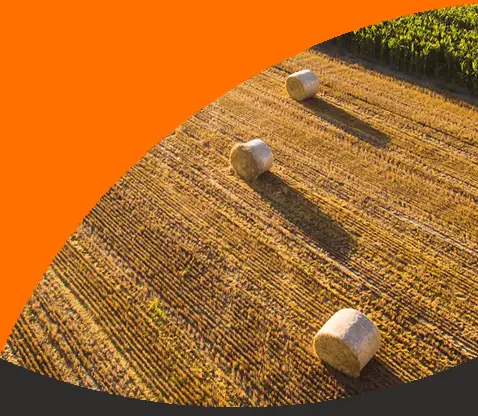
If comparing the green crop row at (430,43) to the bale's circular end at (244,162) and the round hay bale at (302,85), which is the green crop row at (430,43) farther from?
the bale's circular end at (244,162)

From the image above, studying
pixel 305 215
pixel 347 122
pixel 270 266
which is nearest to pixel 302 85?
pixel 347 122

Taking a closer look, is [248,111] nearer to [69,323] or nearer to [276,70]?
[276,70]

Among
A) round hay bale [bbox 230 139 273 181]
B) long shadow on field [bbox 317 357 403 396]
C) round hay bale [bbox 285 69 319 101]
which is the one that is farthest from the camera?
round hay bale [bbox 285 69 319 101]

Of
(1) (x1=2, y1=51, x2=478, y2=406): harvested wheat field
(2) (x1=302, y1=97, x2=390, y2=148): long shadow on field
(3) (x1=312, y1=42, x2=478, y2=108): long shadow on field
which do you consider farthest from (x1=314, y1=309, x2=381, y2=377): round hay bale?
(3) (x1=312, y1=42, x2=478, y2=108): long shadow on field

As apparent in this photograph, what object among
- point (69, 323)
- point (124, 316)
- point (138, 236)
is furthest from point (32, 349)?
point (138, 236)

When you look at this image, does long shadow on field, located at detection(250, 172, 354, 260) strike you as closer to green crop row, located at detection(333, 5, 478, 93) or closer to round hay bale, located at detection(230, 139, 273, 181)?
round hay bale, located at detection(230, 139, 273, 181)

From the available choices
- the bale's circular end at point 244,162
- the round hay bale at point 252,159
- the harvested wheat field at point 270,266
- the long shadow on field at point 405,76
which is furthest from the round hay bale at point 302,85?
the bale's circular end at point 244,162
